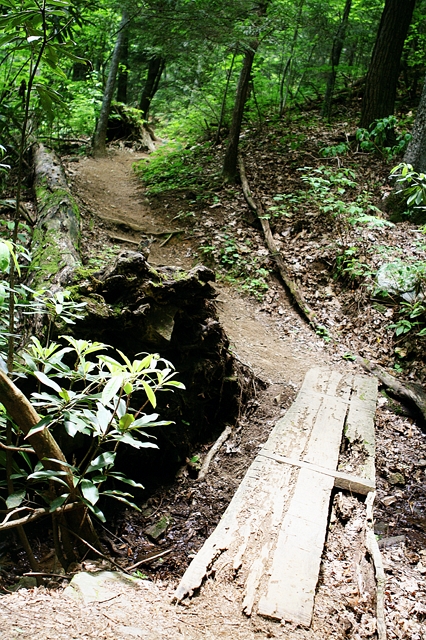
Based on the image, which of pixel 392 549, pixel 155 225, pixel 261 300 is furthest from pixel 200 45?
pixel 392 549

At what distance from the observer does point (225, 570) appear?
255 cm

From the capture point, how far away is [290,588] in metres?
2.47

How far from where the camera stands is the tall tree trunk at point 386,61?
9.89 meters

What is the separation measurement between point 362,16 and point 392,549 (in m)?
14.8

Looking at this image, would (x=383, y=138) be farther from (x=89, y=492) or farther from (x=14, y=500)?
(x=14, y=500)

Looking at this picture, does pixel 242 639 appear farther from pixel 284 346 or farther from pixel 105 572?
pixel 284 346

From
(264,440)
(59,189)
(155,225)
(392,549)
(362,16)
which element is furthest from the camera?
(362,16)

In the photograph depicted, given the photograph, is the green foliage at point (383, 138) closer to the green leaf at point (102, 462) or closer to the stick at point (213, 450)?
the stick at point (213, 450)

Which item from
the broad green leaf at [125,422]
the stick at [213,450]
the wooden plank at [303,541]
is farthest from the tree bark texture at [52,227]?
the wooden plank at [303,541]

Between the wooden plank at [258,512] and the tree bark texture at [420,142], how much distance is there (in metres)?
5.76

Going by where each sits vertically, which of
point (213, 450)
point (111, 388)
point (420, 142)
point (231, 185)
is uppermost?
point (420, 142)

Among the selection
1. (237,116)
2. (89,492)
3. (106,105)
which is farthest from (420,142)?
(106,105)

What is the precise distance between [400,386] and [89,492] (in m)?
4.53

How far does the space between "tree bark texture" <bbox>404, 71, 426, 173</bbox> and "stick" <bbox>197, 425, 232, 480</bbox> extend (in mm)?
6564
